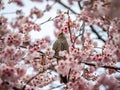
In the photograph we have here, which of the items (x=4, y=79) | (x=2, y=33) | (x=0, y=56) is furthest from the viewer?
(x=2, y=33)

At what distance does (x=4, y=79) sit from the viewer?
3336 millimetres

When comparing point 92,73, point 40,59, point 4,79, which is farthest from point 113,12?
point 92,73

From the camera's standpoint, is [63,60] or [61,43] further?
[61,43]

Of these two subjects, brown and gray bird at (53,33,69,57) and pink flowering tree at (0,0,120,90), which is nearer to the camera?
pink flowering tree at (0,0,120,90)

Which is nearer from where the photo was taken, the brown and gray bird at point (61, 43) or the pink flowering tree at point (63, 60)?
the pink flowering tree at point (63, 60)

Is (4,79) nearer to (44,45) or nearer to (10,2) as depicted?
(44,45)

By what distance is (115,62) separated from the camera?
18.0 feet

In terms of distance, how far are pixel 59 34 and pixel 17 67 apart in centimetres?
453

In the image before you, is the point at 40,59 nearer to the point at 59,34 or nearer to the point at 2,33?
the point at 2,33

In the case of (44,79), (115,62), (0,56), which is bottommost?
(44,79)

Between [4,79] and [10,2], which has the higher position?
[10,2]

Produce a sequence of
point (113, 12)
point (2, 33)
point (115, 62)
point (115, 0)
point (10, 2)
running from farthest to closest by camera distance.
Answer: point (10, 2) < point (115, 62) < point (2, 33) < point (113, 12) < point (115, 0)

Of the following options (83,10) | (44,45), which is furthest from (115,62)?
(83,10)

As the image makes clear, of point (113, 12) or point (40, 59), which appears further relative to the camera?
point (40, 59)
